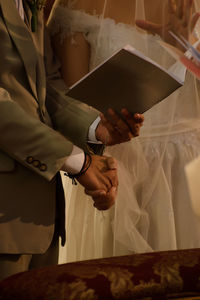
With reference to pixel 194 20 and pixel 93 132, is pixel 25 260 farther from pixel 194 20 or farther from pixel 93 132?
pixel 194 20

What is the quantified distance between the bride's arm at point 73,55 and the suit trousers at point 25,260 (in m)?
0.64

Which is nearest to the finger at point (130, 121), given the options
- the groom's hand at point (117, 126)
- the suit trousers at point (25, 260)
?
the groom's hand at point (117, 126)

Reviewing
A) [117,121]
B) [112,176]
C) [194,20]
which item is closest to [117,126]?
[117,121]

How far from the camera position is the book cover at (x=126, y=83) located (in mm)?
1177

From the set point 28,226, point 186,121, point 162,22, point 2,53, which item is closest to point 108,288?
point 28,226

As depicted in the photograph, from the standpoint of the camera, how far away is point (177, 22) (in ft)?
5.74

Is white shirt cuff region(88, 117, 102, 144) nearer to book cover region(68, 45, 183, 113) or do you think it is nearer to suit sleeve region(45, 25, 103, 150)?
suit sleeve region(45, 25, 103, 150)

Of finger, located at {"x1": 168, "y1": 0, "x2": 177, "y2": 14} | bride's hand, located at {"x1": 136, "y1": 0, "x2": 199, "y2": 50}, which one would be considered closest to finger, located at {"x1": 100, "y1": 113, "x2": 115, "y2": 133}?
bride's hand, located at {"x1": 136, "y1": 0, "x2": 199, "y2": 50}

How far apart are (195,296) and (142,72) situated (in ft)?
2.14

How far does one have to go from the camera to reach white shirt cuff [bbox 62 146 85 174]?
1264 millimetres

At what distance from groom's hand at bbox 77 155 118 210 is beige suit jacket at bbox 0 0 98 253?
10 cm

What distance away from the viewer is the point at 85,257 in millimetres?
1782

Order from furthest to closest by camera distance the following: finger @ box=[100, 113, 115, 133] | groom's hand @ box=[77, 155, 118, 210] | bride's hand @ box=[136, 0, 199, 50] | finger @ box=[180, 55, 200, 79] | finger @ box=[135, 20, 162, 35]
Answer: bride's hand @ box=[136, 0, 199, 50] < finger @ box=[135, 20, 162, 35] < finger @ box=[100, 113, 115, 133] < groom's hand @ box=[77, 155, 118, 210] < finger @ box=[180, 55, 200, 79]

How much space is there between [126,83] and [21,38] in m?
0.34
